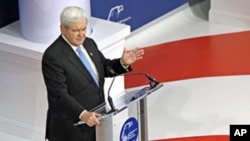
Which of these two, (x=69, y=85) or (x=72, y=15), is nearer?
(x=72, y=15)

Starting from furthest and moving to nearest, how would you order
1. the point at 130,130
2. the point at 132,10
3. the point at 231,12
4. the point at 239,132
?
1. the point at 231,12
2. the point at 132,10
3. the point at 239,132
4. the point at 130,130

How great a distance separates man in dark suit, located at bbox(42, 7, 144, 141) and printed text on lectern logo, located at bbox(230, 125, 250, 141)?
1.13 m

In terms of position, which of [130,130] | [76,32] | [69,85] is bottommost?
[130,130]

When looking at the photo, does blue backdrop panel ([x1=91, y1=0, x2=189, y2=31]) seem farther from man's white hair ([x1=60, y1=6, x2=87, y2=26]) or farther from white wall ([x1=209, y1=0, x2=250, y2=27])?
man's white hair ([x1=60, y1=6, x2=87, y2=26])

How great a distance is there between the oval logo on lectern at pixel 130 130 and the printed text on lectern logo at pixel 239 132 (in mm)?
1046

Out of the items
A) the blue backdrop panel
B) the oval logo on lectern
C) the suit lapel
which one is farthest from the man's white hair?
the blue backdrop panel

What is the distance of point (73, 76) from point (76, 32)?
0.88 ft

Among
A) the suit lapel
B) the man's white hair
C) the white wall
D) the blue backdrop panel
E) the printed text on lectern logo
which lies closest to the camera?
the man's white hair

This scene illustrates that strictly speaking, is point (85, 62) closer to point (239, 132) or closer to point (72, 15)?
point (72, 15)

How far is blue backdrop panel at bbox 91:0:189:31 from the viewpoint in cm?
696

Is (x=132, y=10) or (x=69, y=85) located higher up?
(x=132, y=10)

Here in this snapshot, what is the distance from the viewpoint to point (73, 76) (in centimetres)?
423

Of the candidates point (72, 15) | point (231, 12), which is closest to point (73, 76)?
point (72, 15)

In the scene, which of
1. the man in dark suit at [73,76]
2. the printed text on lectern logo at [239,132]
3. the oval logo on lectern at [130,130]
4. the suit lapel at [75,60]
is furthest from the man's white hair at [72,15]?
the printed text on lectern logo at [239,132]
